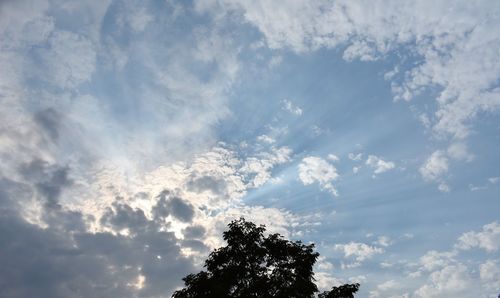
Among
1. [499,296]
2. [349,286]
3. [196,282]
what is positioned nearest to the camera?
[499,296]

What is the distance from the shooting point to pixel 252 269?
105ft

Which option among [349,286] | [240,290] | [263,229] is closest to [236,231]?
[263,229]

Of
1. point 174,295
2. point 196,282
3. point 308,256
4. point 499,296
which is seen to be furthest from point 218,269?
point 499,296

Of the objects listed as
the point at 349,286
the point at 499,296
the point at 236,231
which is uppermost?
the point at 236,231

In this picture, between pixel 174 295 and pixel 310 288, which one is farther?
pixel 174 295

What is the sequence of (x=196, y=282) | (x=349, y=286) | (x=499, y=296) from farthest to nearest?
(x=196, y=282) < (x=349, y=286) < (x=499, y=296)

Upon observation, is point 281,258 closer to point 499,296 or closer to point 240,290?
point 240,290

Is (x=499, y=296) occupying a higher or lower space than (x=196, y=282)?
lower

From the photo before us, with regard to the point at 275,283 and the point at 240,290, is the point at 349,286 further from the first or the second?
the point at 240,290

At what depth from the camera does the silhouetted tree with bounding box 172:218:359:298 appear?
3030 centimetres

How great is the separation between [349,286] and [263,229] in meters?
8.32

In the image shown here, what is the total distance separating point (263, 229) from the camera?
3378 centimetres

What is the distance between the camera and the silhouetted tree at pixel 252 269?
99.4 feet

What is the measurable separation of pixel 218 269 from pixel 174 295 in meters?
4.23
